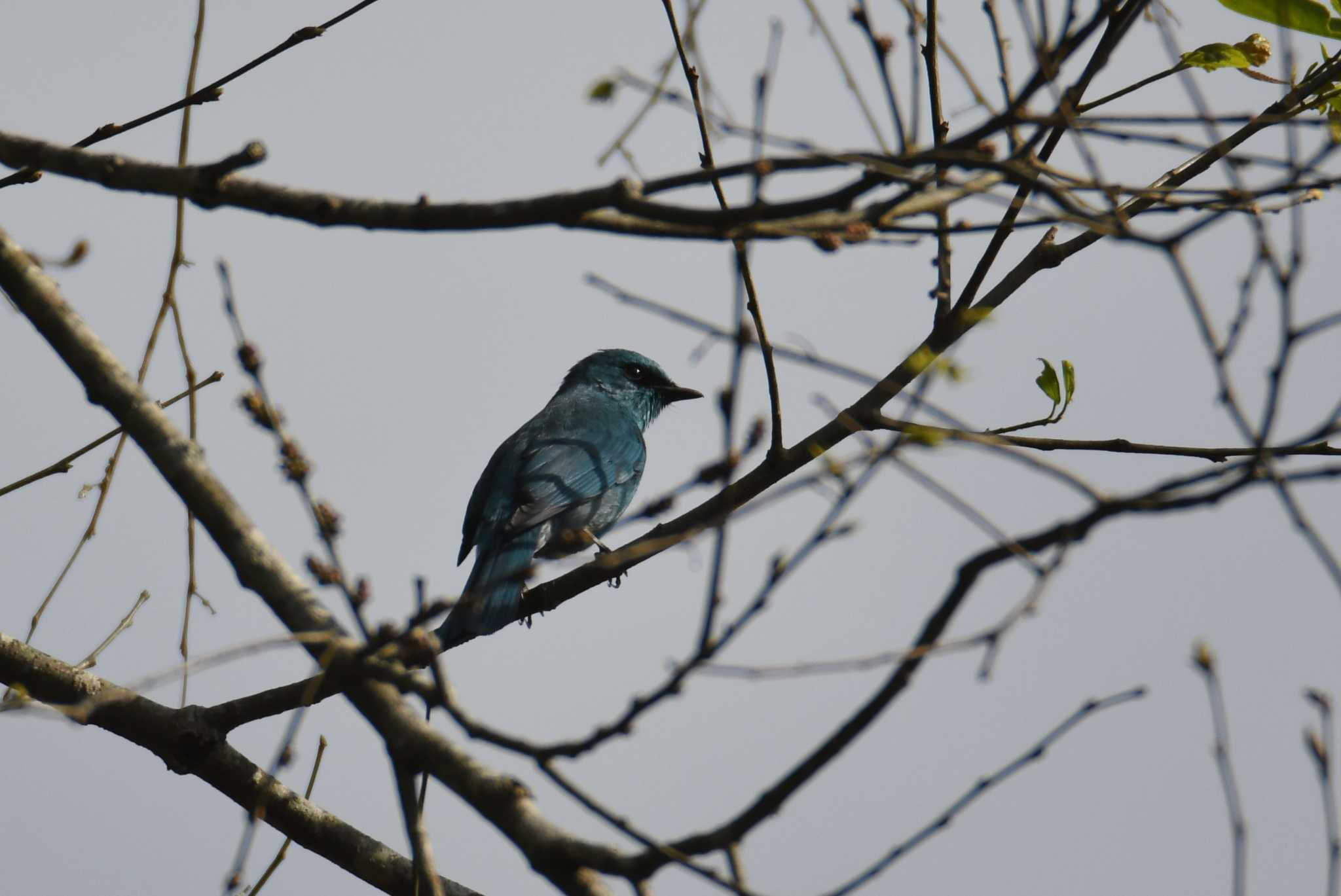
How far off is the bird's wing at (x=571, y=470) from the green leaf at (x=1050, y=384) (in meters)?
3.37

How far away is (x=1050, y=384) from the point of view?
14.3 ft

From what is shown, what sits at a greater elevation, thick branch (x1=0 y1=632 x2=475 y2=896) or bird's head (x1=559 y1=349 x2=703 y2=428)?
bird's head (x1=559 y1=349 x2=703 y2=428)

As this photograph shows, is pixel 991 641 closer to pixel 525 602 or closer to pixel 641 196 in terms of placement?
pixel 641 196

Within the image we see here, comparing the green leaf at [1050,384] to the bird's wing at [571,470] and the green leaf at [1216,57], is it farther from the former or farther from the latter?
the bird's wing at [571,470]

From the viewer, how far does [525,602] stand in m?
6.13

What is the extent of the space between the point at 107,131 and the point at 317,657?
73.4 inches

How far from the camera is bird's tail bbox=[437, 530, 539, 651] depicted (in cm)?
561

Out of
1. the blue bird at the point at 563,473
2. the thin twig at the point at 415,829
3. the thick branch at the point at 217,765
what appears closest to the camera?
the thin twig at the point at 415,829

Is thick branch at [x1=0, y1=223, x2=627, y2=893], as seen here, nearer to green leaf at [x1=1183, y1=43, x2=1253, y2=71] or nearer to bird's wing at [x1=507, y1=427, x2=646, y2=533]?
green leaf at [x1=1183, y1=43, x2=1253, y2=71]

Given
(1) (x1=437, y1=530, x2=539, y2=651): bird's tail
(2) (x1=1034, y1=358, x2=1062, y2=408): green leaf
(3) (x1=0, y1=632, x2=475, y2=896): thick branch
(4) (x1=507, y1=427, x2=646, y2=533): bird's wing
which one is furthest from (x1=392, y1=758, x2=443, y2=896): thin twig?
(4) (x1=507, y1=427, x2=646, y2=533): bird's wing

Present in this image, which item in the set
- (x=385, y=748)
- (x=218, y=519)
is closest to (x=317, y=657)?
(x=385, y=748)

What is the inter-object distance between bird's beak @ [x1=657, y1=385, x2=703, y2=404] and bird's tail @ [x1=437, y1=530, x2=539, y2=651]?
102 inches

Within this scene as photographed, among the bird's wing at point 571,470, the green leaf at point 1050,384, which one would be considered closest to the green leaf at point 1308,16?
the green leaf at point 1050,384

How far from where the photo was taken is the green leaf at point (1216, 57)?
13.7 feet
